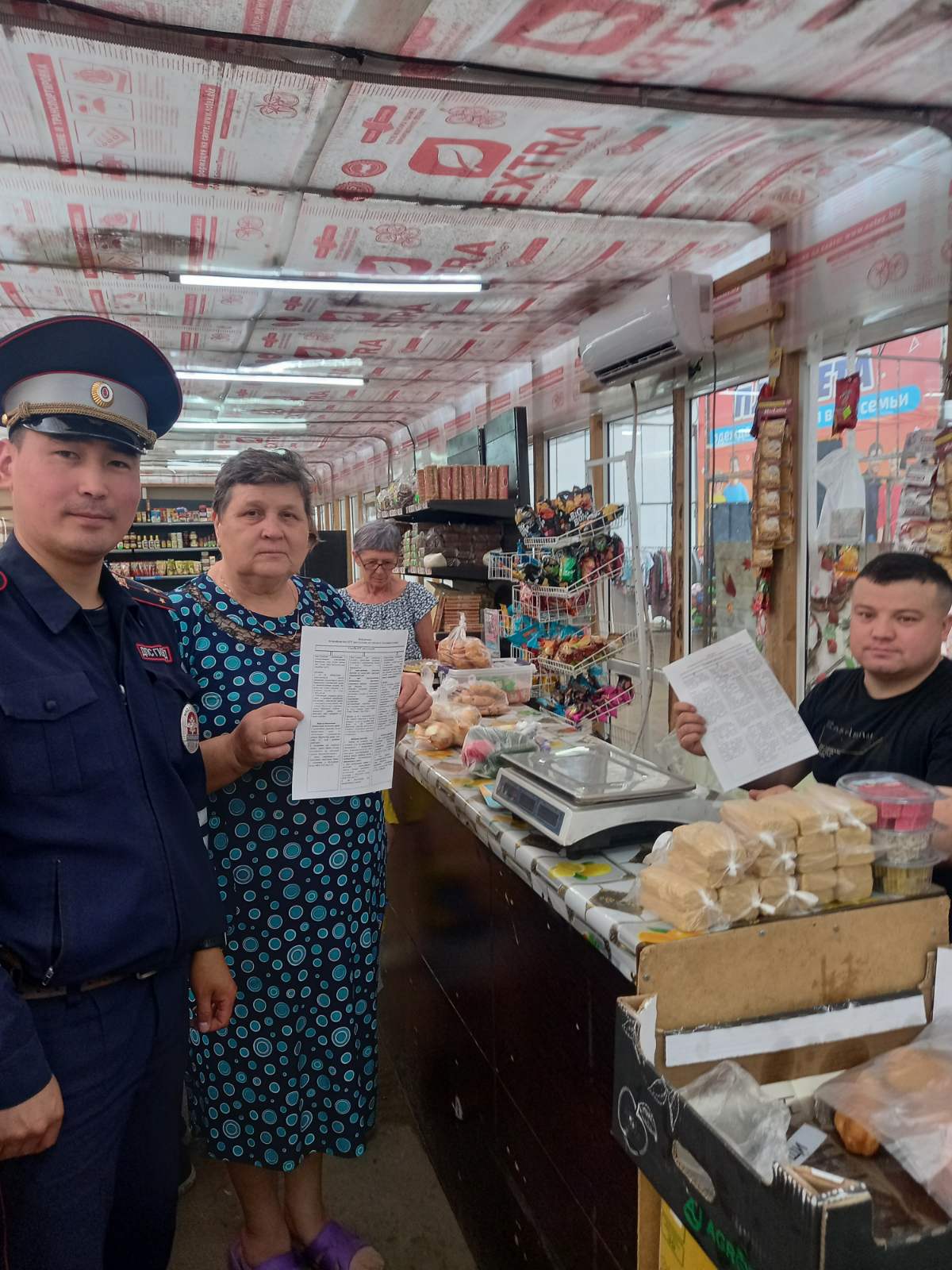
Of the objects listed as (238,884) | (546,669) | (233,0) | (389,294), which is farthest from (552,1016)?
(389,294)

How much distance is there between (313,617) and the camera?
216cm

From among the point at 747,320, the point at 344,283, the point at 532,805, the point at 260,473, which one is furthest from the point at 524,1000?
the point at 344,283

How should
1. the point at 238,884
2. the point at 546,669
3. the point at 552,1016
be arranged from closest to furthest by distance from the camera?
the point at 552,1016, the point at 238,884, the point at 546,669

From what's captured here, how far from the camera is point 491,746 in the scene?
94.9 inches

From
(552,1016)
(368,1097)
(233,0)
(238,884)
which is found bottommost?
(368,1097)

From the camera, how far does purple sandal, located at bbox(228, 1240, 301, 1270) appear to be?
2.17 meters

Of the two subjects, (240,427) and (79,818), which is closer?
(79,818)

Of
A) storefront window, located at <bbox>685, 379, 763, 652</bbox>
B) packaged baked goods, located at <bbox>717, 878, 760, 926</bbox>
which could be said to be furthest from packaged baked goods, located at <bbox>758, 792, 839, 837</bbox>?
storefront window, located at <bbox>685, 379, 763, 652</bbox>

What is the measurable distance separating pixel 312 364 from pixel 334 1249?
575 cm

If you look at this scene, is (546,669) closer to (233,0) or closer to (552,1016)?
(552,1016)

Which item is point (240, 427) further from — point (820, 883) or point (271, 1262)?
point (820, 883)

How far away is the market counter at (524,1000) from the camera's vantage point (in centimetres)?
139

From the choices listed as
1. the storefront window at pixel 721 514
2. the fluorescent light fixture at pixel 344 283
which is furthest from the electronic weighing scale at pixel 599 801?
the fluorescent light fixture at pixel 344 283

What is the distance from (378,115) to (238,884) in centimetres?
233
